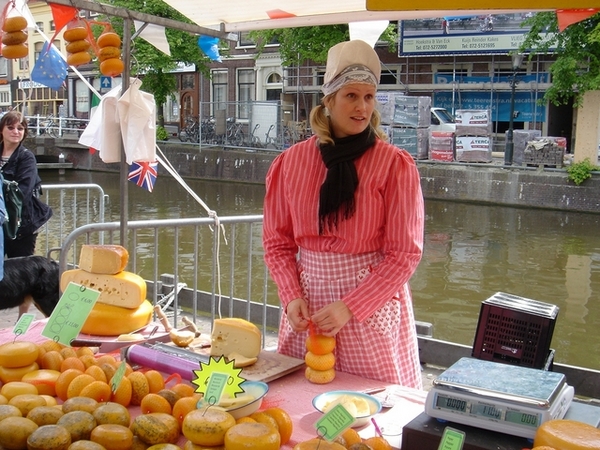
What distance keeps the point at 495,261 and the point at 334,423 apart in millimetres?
9510

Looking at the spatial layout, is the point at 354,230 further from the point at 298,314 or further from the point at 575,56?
the point at 575,56

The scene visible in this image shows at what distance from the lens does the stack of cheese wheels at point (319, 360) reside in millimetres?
2113

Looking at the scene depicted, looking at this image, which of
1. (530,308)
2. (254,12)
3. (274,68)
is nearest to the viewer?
(530,308)

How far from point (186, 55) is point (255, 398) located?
26.7 meters

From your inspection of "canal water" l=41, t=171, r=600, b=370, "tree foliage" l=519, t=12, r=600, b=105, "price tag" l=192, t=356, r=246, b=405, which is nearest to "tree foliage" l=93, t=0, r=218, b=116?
"canal water" l=41, t=171, r=600, b=370

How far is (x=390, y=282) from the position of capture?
2.15m

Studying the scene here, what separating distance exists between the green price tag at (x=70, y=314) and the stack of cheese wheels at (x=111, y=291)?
0.88 ft

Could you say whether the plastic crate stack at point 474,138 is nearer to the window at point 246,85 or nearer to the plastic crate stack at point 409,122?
the plastic crate stack at point 409,122

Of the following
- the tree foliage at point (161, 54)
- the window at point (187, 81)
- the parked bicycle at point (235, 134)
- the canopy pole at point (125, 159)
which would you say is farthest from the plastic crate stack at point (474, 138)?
the window at point (187, 81)

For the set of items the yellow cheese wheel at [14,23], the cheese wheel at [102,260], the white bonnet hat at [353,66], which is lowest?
the cheese wheel at [102,260]

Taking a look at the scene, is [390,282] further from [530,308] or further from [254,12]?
[254,12]

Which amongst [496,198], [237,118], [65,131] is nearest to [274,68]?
[237,118]

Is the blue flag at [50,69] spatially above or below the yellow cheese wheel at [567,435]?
above

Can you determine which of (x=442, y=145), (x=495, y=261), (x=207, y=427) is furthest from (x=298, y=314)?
(x=442, y=145)
